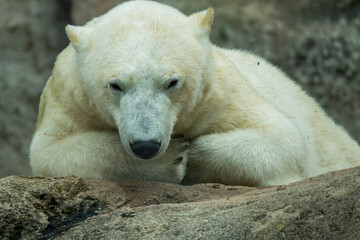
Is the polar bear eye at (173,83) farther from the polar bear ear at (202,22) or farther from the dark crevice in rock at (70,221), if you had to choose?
the dark crevice in rock at (70,221)

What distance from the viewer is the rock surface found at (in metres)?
2.30

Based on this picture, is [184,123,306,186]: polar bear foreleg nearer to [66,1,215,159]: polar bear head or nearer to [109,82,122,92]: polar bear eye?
[66,1,215,159]: polar bear head

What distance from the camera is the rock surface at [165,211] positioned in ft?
7.56

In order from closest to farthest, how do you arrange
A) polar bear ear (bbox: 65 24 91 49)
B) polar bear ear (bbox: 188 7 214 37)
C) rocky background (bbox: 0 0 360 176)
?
polar bear ear (bbox: 65 24 91 49), polar bear ear (bbox: 188 7 214 37), rocky background (bbox: 0 0 360 176)

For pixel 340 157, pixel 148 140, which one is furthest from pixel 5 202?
pixel 340 157

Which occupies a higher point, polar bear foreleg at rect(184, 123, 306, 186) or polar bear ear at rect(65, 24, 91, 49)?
polar bear ear at rect(65, 24, 91, 49)

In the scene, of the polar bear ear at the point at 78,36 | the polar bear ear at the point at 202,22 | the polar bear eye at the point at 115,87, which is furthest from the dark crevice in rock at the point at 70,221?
the polar bear ear at the point at 202,22

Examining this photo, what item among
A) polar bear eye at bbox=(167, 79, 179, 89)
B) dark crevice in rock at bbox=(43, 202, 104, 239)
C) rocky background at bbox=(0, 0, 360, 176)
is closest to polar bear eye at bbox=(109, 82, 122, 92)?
polar bear eye at bbox=(167, 79, 179, 89)

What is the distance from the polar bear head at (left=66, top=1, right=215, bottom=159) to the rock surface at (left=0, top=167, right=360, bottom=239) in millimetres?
315

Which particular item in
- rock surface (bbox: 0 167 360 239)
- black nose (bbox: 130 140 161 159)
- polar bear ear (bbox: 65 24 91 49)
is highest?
polar bear ear (bbox: 65 24 91 49)

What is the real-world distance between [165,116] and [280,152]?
1.03m

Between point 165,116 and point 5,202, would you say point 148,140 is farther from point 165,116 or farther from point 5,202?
point 5,202

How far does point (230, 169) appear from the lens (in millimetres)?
3846

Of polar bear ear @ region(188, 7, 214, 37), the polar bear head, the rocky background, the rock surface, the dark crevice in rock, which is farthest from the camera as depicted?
the rocky background
